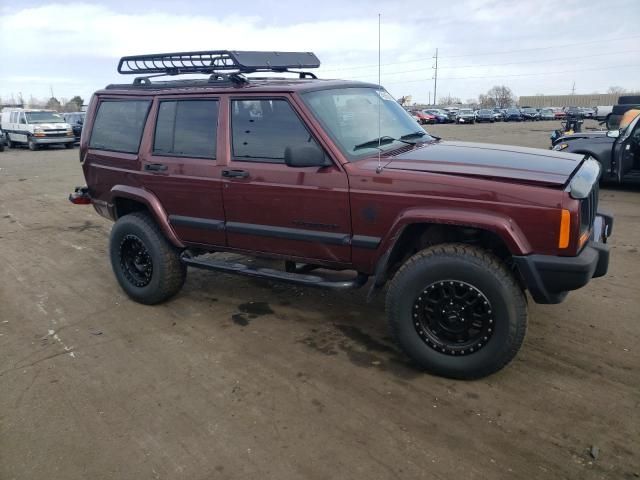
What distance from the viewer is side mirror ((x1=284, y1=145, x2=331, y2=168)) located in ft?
11.4

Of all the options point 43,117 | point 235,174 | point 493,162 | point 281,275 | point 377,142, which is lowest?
point 281,275

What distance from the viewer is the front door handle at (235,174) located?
399cm

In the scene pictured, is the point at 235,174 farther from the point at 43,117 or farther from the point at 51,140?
the point at 43,117

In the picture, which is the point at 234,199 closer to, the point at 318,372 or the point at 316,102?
the point at 316,102

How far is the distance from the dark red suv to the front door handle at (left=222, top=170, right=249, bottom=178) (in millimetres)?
12

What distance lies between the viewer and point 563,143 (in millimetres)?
10258

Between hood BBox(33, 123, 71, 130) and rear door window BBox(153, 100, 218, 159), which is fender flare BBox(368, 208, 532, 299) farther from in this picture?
hood BBox(33, 123, 71, 130)

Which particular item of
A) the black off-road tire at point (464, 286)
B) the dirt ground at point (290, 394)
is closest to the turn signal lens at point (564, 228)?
the black off-road tire at point (464, 286)

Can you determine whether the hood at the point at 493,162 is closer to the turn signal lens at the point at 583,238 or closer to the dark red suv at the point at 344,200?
the dark red suv at the point at 344,200

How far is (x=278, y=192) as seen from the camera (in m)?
3.84

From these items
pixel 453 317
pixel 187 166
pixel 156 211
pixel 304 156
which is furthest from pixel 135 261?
pixel 453 317

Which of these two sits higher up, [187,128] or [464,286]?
[187,128]

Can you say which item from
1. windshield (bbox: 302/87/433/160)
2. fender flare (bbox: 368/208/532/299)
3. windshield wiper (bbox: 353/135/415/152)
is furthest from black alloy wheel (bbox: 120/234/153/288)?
fender flare (bbox: 368/208/532/299)

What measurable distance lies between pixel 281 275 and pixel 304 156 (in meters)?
1.06
